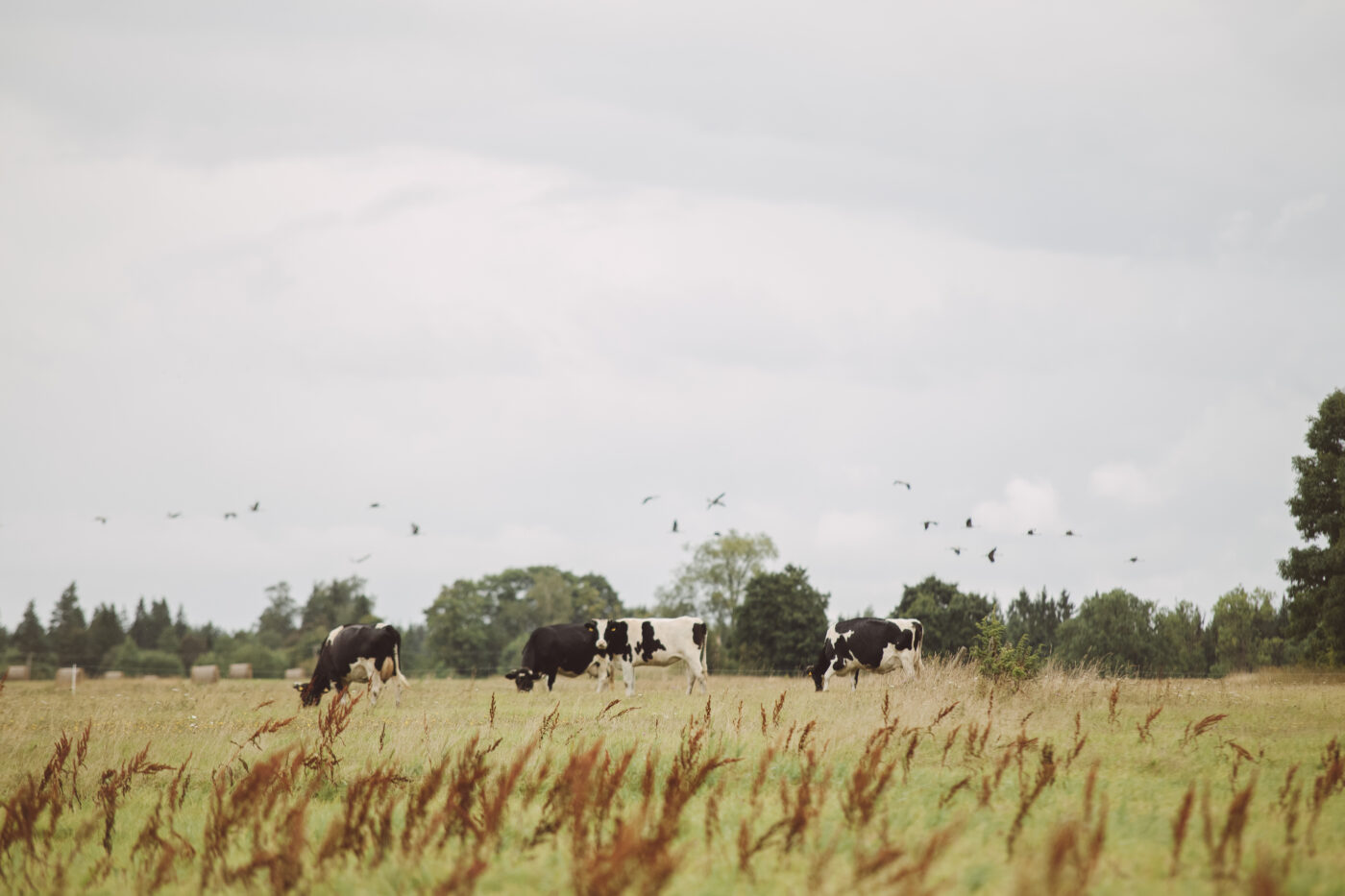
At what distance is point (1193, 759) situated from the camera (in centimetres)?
1080

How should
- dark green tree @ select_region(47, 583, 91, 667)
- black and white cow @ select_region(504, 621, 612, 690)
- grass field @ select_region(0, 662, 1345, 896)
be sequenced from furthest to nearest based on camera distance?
dark green tree @ select_region(47, 583, 91, 667) < black and white cow @ select_region(504, 621, 612, 690) < grass field @ select_region(0, 662, 1345, 896)

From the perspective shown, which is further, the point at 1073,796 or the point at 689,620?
the point at 689,620

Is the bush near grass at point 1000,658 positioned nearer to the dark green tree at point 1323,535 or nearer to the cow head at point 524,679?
the cow head at point 524,679

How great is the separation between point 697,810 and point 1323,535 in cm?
3535

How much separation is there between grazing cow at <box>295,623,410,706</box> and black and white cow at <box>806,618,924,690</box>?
1050 cm

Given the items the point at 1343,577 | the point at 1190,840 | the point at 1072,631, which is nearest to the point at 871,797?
the point at 1190,840

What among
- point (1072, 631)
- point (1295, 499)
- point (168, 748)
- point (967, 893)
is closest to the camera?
point (967, 893)

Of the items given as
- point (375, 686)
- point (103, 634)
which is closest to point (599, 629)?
point (375, 686)

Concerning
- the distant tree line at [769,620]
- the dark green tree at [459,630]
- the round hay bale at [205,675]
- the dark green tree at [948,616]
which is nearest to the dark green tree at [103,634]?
the distant tree line at [769,620]

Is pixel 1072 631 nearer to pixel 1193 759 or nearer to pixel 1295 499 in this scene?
pixel 1295 499

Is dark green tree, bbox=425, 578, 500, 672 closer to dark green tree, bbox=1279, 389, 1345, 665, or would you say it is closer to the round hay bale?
the round hay bale

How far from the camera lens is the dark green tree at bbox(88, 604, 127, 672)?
281ft

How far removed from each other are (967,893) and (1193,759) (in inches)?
251

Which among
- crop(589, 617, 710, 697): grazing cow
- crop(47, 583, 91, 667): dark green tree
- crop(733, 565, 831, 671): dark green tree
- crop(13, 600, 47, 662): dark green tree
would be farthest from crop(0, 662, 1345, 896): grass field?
crop(13, 600, 47, 662): dark green tree
